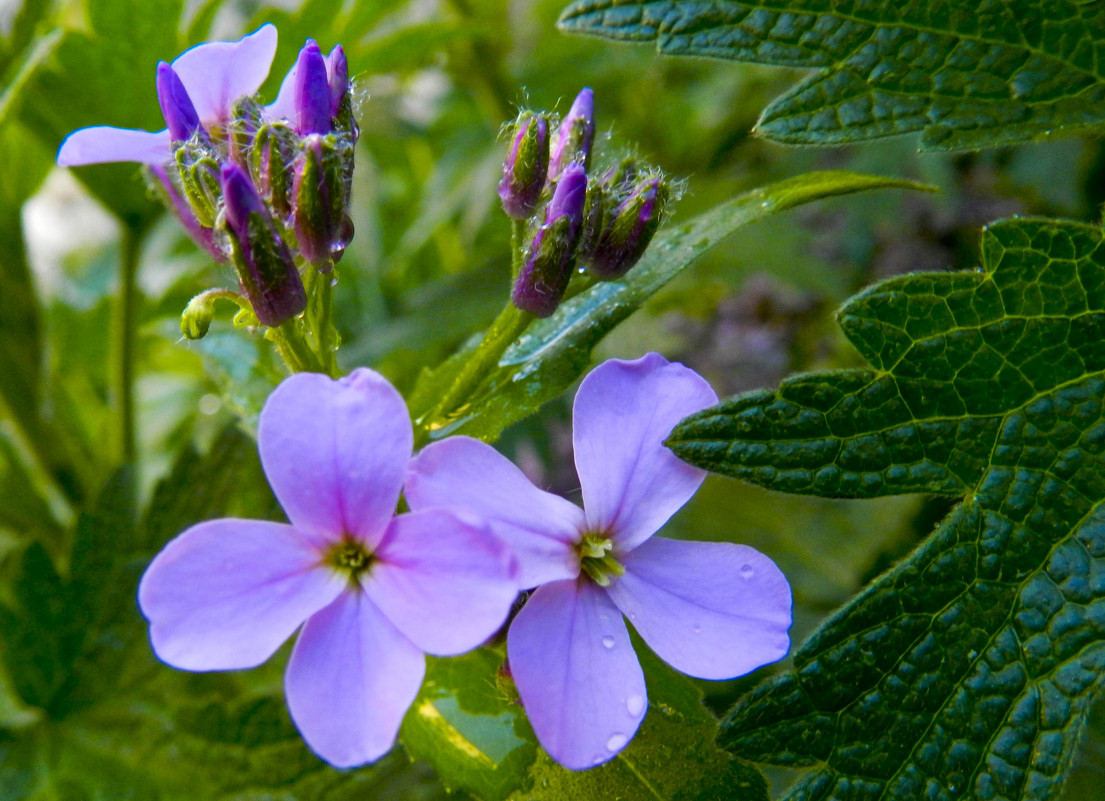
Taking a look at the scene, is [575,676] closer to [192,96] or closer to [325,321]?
[325,321]

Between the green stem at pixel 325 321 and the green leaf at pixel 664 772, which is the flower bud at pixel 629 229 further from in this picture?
the green leaf at pixel 664 772

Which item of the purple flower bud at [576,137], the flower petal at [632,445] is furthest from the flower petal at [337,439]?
the purple flower bud at [576,137]

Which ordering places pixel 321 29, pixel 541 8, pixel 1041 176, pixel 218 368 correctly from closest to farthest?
1. pixel 218 368
2. pixel 321 29
3. pixel 1041 176
4. pixel 541 8

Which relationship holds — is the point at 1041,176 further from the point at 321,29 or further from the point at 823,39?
the point at 321,29

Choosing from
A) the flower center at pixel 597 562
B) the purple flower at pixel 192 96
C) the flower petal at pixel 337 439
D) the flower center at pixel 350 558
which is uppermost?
the purple flower at pixel 192 96

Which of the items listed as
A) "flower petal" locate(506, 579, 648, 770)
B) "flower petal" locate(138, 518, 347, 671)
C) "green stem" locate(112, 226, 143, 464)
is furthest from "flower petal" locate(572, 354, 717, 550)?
"green stem" locate(112, 226, 143, 464)

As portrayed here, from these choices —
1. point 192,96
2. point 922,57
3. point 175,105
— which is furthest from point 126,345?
point 922,57

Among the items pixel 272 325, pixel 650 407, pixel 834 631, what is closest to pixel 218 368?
pixel 272 325

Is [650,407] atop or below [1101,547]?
atop
